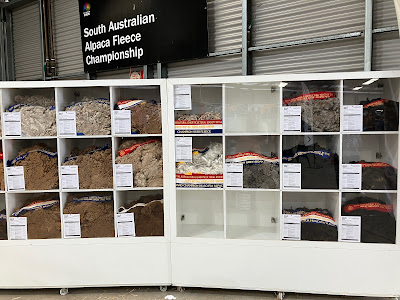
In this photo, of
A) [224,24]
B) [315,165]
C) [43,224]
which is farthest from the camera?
[224,24]

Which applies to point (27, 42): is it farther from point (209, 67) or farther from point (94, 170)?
point (94, 170)

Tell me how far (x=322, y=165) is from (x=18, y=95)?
2892 millimetres

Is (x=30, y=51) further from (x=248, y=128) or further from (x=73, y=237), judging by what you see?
(x=248, y=128)

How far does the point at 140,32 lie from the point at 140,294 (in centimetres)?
302

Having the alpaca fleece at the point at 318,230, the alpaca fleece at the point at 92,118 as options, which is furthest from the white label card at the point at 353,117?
the alpaca fleece at the point at 92,118

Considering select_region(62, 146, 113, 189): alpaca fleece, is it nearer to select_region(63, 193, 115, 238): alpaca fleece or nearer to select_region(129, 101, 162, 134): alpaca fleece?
select_region(63, 193, 115, 238): alpaca fleece

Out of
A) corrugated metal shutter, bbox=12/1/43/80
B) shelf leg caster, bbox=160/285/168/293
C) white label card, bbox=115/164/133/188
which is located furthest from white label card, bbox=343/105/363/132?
corrugated metal shutter, bbox=12/1/43/80

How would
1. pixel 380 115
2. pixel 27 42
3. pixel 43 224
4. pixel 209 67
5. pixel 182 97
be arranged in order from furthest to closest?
pixel 27 42 → pixel 209 67 → pixel 43 224 → pixel 182 97 → pixel 380 115

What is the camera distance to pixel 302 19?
123 inches

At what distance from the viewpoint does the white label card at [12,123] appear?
2.62m

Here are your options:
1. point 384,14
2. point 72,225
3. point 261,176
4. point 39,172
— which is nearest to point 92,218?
point 72,225

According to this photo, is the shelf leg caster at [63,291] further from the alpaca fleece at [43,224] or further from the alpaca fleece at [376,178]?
the alpaca fleece at [376,178]

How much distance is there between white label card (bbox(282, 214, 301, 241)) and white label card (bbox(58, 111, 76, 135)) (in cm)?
210

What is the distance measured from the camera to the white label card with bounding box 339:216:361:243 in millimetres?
2463
